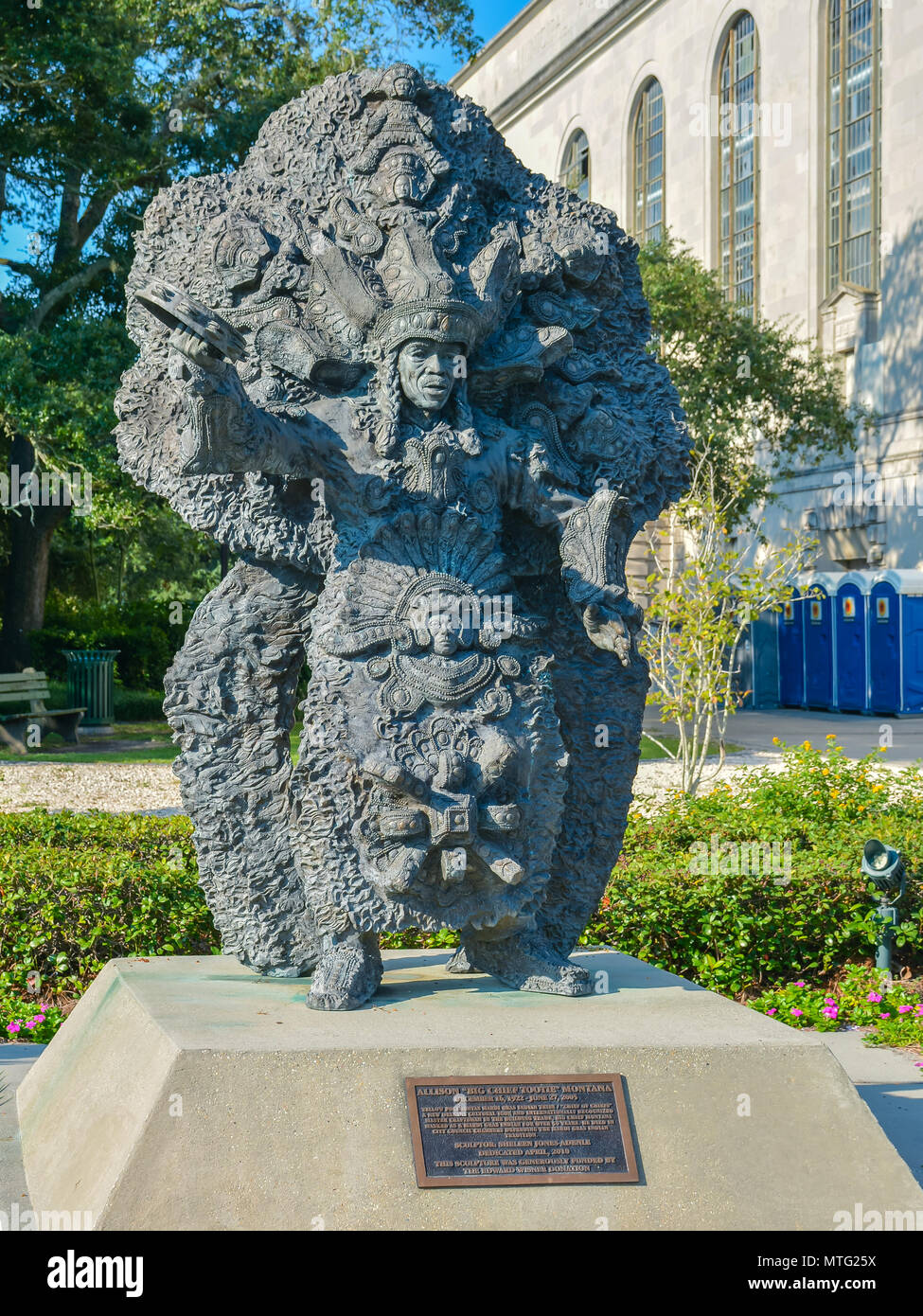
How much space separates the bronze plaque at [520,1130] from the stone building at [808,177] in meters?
20.9

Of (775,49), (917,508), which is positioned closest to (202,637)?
(917,508)

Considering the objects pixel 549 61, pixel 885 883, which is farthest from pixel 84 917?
pixel 549 61

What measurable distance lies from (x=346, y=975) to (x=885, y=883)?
320 cm

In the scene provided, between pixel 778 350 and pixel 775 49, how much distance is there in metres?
7.86

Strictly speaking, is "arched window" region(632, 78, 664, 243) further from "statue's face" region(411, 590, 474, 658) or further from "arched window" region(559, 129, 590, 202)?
"statue's face" region(411, 590, 474, 658)

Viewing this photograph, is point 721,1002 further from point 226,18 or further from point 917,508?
point 917,508

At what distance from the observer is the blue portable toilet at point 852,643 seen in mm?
21328

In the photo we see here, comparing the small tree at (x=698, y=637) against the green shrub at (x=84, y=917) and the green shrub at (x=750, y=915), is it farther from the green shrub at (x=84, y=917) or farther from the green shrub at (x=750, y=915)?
the green shrub at (x=84, y=917)

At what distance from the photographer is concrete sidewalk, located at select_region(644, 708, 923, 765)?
16.2m

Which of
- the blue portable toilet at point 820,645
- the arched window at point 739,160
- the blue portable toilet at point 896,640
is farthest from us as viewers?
the arched window at point 739,160

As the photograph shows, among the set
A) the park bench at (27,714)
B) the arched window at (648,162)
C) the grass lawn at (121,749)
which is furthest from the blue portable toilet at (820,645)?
the arched window at (648,162)

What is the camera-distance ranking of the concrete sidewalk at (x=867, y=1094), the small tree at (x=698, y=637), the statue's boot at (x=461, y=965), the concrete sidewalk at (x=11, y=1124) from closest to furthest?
the concrete sidewalk at (x=11, y=1124)
the concrete sidewalk at (x=867, y=1094)
the statue's boot at (x=461, y=965)
the small tree at (x=698, y=637)

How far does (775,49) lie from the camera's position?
2609 centimetres

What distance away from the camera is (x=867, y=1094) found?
16.6 feet
